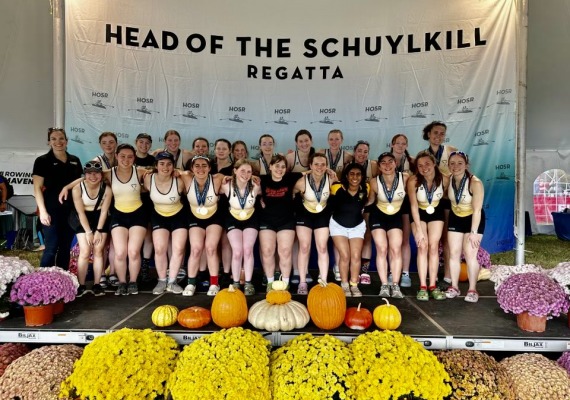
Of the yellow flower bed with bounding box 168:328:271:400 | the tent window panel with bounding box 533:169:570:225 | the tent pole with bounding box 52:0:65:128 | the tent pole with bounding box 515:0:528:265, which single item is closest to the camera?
the yellow flower bed with bounding box 168:328:271:400

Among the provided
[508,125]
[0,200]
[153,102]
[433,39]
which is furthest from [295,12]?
[0,200]

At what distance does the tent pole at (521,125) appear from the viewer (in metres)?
5.37

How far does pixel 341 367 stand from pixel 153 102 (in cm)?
503

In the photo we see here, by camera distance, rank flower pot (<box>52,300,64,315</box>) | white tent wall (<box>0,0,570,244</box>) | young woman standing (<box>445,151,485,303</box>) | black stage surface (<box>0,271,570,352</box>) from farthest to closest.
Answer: white tent wall (<box>0,0,570,244</box>), young woman standing (<box>445,151,485,303</box>), flower pot (<box>52,300,64,315</box>), black stage surface (<box>0,271,570,352</box>)

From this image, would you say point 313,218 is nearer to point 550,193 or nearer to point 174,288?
point 174,288

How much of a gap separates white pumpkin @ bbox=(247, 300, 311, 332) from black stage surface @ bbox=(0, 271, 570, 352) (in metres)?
0.05

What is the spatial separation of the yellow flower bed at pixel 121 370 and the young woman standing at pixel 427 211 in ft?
8.92

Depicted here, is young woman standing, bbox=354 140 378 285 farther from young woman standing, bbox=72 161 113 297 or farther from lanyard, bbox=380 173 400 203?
young woman standing, bbox=72 161 113 297

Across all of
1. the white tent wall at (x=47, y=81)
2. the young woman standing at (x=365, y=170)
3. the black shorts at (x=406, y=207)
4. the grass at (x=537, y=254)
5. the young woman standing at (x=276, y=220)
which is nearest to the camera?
the young woman standing at (x=276, y=220)

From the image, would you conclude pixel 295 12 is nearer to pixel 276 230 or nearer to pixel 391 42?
pixel 391 42

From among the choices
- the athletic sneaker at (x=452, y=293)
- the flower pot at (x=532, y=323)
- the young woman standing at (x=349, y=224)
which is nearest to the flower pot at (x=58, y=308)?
the young woman standing at (x=349, y=224)

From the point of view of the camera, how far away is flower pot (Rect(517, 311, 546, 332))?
3059 millimetres

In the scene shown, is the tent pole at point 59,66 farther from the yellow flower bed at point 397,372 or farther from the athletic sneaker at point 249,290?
the yellow flower bed at point 397,372

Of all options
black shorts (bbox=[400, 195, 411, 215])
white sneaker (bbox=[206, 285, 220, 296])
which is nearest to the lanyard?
black shorts (bbox=[400, 195, 411, 215])
